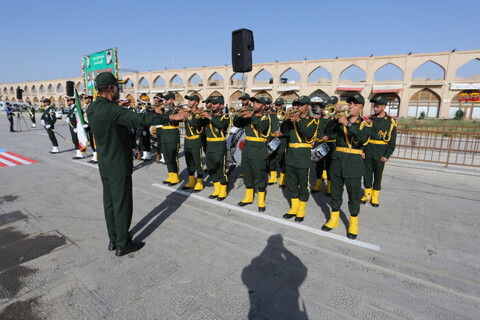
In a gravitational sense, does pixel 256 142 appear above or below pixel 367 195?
above

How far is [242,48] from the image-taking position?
6.55m

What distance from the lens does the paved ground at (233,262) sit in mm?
2529

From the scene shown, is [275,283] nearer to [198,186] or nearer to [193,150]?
[198,186]

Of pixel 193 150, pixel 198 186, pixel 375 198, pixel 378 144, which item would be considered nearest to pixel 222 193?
pixel 198 186

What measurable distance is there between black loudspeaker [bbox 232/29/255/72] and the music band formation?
1674 mm

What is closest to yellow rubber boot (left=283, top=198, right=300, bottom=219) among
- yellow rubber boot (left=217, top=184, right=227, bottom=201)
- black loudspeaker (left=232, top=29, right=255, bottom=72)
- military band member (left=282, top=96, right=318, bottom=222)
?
military band member (left=282, top=96, right=318, bottom=222)

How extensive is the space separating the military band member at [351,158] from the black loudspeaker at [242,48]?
10.9ft

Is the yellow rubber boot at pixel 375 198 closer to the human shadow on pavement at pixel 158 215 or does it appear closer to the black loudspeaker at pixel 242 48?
the human shadow on pavement at pixel 158 215

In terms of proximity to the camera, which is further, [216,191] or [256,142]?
[216,191]

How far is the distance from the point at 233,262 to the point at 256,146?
230 cm

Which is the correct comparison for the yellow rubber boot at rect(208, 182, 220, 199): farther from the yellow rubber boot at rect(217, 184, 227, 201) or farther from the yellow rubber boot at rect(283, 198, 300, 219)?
the yellow rubber boot at rect(283, 198, 300, 219)

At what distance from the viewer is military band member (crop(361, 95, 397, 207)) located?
508 cm

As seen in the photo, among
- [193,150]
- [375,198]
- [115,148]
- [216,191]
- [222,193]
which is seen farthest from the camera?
[193,150]

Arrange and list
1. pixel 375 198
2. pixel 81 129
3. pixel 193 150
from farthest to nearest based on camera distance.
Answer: pixel 81 129
pixel 193 150
pixel 375 198
